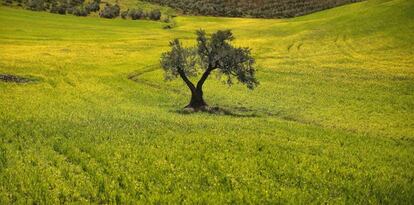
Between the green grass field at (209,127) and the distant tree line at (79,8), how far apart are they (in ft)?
172

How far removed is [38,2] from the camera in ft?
458

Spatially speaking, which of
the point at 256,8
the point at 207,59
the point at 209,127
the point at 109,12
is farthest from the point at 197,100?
the point at 256,8

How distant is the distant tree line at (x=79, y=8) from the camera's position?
139m

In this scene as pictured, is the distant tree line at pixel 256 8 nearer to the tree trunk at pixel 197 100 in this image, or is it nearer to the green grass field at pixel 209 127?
the green grass field at pixel 209 127

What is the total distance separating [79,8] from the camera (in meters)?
142

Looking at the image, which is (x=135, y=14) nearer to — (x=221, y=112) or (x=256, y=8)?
(x=256, y=8)

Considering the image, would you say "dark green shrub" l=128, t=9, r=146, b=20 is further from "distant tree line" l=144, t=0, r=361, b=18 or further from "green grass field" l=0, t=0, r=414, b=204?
"green grass field" l=0, t=0, r=414, b=204

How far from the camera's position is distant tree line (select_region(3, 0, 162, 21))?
139m

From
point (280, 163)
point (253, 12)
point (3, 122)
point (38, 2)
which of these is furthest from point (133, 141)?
point (253, 12)

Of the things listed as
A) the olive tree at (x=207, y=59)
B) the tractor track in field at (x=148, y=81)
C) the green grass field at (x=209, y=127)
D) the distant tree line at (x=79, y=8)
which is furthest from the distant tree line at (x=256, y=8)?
the olive tree at (x=207, y=59)

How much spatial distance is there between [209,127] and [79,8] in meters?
124

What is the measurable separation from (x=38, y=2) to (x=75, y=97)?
355 ft

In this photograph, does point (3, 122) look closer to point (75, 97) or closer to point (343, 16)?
point (75, 97)

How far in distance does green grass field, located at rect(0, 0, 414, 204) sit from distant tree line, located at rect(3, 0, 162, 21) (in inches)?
2067
